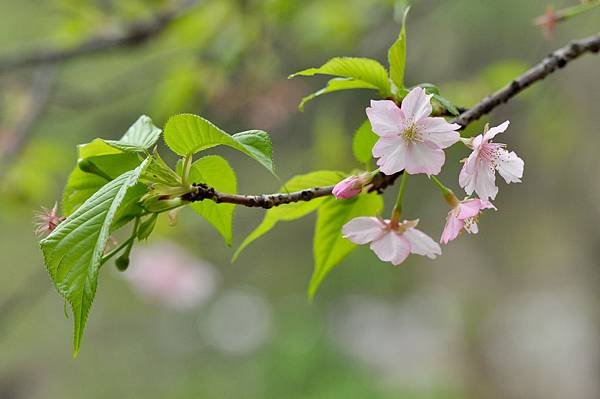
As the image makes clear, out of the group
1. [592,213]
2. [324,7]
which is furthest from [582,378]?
[324,7]

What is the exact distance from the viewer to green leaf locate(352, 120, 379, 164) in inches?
18.1

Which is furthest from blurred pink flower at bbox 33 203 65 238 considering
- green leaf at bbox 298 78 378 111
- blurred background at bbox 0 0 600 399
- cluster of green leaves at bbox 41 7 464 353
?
blurred background at bbox 0 0 600 399

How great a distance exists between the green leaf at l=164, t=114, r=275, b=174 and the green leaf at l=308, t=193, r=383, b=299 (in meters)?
0.10

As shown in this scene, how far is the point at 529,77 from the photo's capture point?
485mm

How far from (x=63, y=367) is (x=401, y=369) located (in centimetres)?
149

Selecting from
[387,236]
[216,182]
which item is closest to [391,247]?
[387,236]

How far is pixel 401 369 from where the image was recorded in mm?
3020

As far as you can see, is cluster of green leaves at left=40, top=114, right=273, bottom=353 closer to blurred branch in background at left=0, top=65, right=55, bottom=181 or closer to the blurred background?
blurred branch in background at left=0, top=65, right=55, bottom=181

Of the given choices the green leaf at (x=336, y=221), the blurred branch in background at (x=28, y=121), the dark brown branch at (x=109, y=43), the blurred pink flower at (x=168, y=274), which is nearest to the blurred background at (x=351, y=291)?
the blurred pink flower at (x=168, y=274)

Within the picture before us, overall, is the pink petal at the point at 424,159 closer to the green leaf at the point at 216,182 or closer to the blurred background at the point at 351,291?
the green leaf at the point at 216,182

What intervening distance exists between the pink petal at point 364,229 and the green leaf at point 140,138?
0.12m

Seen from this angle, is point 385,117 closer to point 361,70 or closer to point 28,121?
point 361,70

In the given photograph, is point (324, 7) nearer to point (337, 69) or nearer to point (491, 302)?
point (337, 69)

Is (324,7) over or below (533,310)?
over
